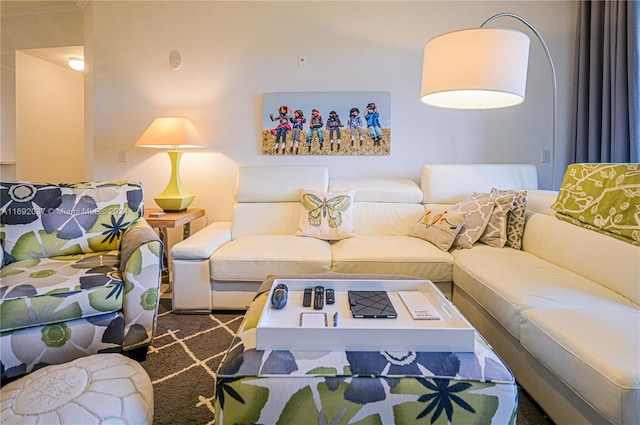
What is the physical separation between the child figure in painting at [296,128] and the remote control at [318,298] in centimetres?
193

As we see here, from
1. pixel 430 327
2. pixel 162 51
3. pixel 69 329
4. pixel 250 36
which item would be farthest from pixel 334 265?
pixel 162 51

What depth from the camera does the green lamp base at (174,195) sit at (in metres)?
2.85

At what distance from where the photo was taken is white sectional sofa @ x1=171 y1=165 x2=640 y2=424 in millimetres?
1117

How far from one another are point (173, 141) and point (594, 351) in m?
2.75

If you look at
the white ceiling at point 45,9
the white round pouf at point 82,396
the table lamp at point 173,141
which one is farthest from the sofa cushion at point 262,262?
the white ceiling at point 45,9

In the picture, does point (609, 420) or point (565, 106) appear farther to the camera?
point (565, 106)

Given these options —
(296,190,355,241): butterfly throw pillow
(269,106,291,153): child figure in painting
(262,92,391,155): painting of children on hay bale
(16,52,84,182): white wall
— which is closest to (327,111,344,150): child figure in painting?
(262,92,391,155): painting of children on hay bale

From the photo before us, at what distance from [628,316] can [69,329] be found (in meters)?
2.20

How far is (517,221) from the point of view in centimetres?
236

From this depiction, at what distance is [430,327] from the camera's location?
1166 mm

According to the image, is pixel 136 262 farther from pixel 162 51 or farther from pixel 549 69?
pixel 549 69

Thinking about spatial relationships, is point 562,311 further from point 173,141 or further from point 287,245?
point 173,141

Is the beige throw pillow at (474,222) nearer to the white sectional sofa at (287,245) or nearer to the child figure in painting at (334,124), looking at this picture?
the white sectional sofa at (287,245)

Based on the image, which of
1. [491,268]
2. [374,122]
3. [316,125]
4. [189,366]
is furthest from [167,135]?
[491,268]
